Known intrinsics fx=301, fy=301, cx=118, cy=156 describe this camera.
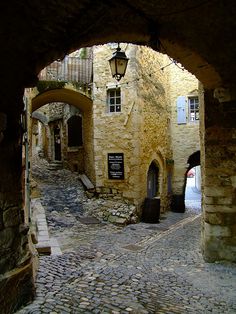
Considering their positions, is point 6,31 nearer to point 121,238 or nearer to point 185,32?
point 185,32

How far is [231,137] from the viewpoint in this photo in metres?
4.79

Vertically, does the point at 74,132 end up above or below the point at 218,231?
above

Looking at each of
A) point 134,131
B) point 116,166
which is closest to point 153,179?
point 116,166

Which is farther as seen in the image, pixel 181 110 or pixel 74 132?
pixel 74 132

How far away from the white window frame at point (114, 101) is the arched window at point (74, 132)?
365 cm

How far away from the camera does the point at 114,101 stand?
430 inches

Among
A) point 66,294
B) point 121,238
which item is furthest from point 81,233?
point 66,294

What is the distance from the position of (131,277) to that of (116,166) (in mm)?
6539

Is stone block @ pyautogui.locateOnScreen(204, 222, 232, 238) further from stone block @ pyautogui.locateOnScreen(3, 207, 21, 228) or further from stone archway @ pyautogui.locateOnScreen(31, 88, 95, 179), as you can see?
stone archway @ pyautogui.locateOnScreen(31, 88, 95, 179)

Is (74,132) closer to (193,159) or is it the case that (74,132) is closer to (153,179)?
(153,179)

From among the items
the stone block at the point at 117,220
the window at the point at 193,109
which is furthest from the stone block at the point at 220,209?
the window at the point at 193,109

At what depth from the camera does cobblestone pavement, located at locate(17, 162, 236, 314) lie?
3262 millimetres

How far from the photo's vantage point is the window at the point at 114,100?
35.7 feet

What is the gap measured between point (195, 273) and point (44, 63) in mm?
3535
